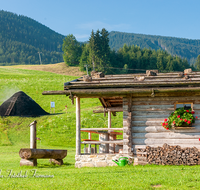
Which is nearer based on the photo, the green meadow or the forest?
the green meadow

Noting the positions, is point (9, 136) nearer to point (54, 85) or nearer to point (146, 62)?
point (54, 85)

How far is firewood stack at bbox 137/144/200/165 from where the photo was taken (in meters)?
10.5

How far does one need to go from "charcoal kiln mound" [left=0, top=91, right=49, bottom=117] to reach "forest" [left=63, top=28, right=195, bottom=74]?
4931cm

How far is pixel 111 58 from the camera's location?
96.1 meters

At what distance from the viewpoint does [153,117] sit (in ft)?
36.5

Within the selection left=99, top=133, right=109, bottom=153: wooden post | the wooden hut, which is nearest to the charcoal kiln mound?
left=99, top=133, right=109, bottom=153: wooden post

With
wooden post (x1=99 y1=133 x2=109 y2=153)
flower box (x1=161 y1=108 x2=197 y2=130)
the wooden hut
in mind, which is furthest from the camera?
wooden post (x1=99 y1=133 x2=109 y2=153)

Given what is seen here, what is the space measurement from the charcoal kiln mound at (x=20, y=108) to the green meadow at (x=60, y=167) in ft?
3.75

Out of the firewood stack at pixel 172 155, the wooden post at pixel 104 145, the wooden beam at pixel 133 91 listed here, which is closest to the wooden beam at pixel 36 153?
the wooden post at pixel 104 145

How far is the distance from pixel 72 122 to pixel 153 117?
21501 mm

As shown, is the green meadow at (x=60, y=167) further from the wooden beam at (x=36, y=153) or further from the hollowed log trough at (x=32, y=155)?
the wooden beam at (x=36, y=153)

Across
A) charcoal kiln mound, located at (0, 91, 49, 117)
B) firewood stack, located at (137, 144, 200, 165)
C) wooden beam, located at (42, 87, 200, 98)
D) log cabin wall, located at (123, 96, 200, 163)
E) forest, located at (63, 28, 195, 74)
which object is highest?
forest, located at (63, 28, 195, 74)

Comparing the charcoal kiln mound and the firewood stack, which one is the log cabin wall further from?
the charcoal kiln mound

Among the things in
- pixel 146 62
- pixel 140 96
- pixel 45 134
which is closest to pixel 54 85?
pixel 45 134
